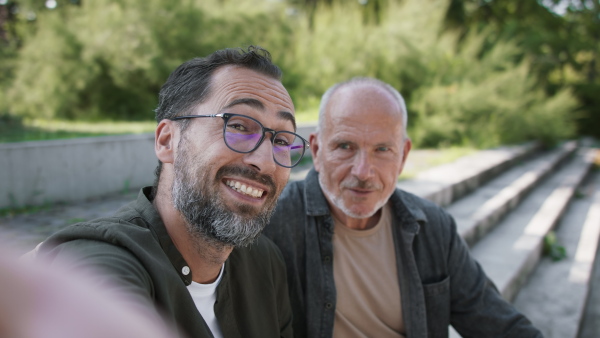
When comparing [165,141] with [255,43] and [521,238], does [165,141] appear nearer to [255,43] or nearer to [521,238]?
[521,238]

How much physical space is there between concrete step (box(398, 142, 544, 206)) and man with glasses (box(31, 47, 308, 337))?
9.91 feet

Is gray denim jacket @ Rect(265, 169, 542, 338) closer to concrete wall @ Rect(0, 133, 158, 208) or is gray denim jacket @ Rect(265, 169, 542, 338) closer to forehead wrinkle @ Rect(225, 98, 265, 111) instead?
forehead wrinkle @ Rect(225, 98, 265, 111)

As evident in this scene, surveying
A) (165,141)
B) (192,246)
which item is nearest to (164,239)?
(192,246)

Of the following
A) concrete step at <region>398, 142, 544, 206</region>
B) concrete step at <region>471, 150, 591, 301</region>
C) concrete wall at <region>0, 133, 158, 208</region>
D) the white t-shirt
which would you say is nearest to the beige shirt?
the white t-shirt

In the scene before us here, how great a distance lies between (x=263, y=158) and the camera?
4.44ft

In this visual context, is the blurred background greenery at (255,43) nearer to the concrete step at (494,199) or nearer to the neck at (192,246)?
the concrete step at (494,199)

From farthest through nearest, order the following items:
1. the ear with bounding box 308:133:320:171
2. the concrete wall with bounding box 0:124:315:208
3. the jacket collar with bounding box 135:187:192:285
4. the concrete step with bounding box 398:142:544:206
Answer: the concrete step with bounding box 398:142:544:206 → the concrete wall with bounding box 0:124:315:208 → the ear with bounding box 308:133:320:171 → the jacket collar with bounding box 135:187:192:285

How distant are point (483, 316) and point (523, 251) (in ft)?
7.97

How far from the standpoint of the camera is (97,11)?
9.14m

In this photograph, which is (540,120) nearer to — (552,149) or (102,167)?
(552,149)

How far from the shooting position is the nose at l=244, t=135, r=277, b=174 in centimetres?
134

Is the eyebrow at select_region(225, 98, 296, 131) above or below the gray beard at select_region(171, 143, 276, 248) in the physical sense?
above

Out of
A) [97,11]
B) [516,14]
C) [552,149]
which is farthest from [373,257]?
[516,14]

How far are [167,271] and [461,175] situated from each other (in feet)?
17.9
